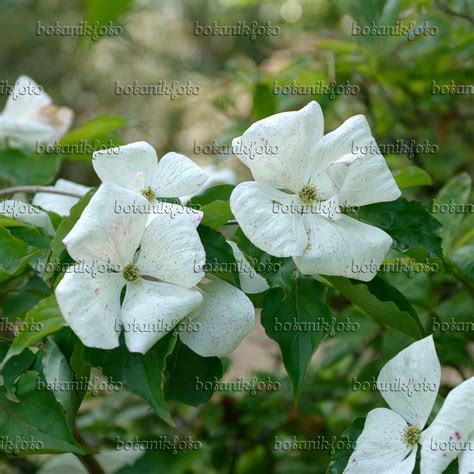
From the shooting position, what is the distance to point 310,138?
70 centimetres

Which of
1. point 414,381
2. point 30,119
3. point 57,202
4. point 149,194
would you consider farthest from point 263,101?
point 414,381

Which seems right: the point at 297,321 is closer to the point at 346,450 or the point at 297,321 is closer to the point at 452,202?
the point at 346,450

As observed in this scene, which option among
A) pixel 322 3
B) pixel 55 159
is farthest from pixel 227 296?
pixel 322 3

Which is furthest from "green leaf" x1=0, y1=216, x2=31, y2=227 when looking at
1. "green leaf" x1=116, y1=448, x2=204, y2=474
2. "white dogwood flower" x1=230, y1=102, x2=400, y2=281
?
"green leaf" x1=116, y1=448, x2=204, y2=474

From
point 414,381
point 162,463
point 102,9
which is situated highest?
point 102,9

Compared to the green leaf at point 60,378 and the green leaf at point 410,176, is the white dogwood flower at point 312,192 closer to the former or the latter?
the green leaf at point 410,176

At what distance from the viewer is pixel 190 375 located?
689 millimetres

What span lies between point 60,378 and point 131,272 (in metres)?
0.11

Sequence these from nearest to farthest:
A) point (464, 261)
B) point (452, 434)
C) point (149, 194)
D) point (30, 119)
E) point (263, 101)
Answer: point (452, 434) → point (149, 194) → point (464, 261) → point (30, 119) → point (263, 101)

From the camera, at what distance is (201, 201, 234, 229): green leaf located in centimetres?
68

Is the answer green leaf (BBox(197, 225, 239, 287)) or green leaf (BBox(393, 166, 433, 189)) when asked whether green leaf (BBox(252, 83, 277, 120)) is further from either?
green leaf (BBox(197, 225, 239, 287))

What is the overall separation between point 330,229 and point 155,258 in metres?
0.16

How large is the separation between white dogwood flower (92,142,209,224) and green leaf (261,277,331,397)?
0.13 metres

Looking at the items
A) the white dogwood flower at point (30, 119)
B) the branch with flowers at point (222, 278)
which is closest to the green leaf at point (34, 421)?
the branch with flowers at point (222, 278)
